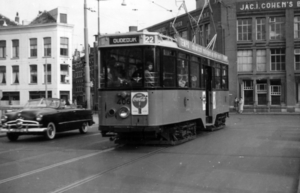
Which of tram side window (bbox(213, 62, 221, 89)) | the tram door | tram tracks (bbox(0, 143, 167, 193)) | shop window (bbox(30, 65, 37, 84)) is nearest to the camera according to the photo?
tram tracks (bbox(0, 143, 167, 193))

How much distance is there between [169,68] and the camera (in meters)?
11.4

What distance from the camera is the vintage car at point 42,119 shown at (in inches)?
550

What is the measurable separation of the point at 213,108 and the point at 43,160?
8.42m

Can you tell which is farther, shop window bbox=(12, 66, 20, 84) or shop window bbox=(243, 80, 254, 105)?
shop window bbox=(12, 66, 20, 84)

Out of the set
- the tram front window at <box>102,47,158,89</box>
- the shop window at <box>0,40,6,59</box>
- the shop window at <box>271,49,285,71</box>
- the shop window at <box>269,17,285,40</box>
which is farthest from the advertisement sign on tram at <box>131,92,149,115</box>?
the shop window at <box>0,40,6,59</box>

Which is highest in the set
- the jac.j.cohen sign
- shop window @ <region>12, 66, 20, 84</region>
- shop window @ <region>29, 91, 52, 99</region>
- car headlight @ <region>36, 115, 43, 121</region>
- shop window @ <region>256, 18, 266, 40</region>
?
the jac.j.cohen sign

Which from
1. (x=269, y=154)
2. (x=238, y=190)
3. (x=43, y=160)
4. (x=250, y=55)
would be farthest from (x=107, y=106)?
(x=250, y=55)

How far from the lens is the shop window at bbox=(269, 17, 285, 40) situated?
39.3 metres

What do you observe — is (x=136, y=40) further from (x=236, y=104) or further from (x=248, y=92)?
(x=248, y=92)

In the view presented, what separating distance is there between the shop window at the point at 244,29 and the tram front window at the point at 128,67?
31.5m

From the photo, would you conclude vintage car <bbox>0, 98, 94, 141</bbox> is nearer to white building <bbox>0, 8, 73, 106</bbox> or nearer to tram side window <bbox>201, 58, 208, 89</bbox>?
tram side window <bbox>201, 58, 208, 89</bbox>

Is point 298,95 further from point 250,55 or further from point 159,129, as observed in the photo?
point 159,129

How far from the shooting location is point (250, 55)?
40.3 m

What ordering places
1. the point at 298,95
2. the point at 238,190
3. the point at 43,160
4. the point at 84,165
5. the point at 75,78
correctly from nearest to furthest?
the point at 238,190
the point at 84,165
the point at 43,160
the point at 298,95
the point at 75,78
